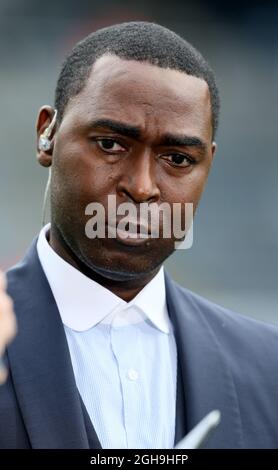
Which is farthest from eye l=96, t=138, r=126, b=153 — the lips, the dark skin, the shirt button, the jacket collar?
the shirt button

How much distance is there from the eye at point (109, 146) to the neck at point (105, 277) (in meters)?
0.17

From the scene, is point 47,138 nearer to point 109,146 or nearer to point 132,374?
point 109,146

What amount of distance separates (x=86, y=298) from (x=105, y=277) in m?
0.04

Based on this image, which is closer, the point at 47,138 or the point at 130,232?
the point at 130,232

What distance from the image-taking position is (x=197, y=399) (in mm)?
1238

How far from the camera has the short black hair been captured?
1239mm

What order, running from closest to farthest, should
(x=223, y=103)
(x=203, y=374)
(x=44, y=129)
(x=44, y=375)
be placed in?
1. (x=44, y=375)
2. (x=203, y=374)
3. (x=44, y=129)
4. (x=223, y=103)

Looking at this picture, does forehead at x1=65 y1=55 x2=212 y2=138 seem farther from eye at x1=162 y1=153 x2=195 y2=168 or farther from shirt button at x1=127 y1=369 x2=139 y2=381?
Result: shirt button at x1=127 y1=369 x2=139 y2=381

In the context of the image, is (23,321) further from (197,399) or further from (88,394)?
(197,399)

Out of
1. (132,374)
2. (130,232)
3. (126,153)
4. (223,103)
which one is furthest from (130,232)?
(223,103)

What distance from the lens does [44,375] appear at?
3.81 feet
